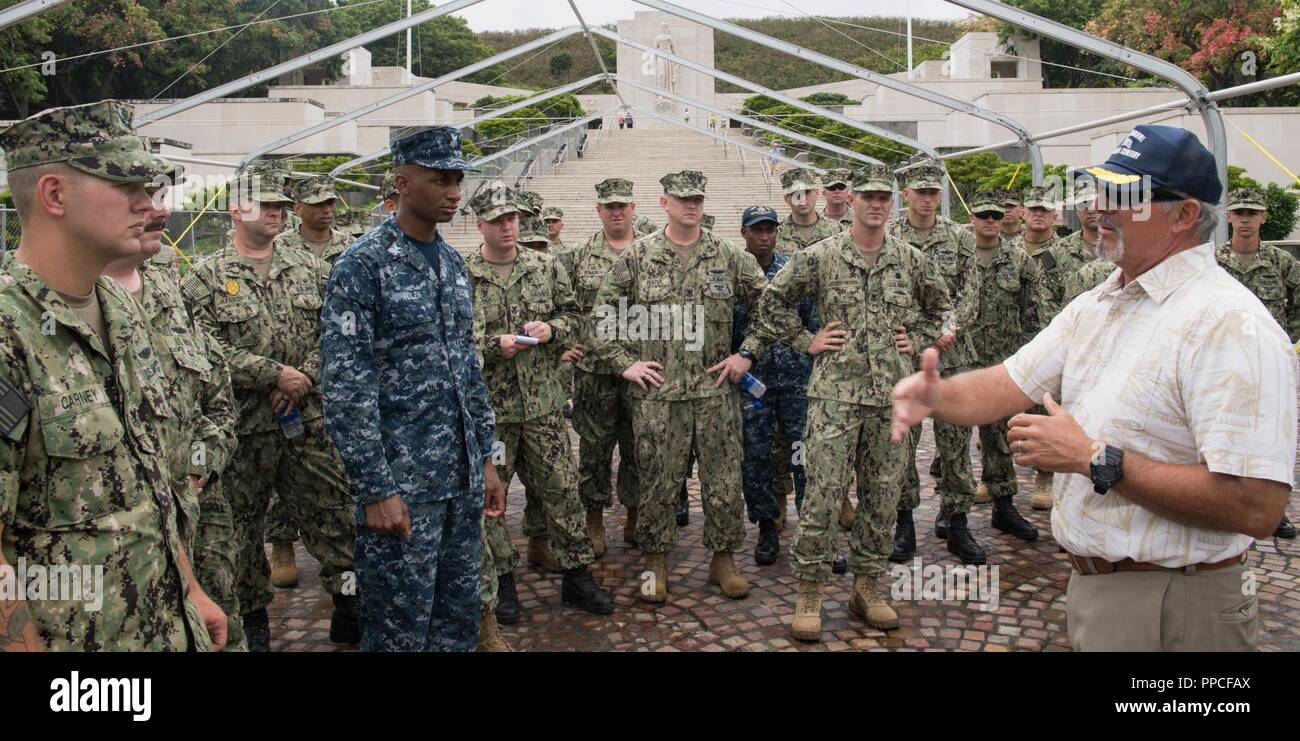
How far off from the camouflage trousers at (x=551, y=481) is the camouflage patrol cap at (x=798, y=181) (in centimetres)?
321

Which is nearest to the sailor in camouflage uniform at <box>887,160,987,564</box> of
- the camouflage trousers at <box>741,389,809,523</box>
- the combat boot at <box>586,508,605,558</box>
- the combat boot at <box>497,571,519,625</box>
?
the camouflage trousers at <box>741,389,809,523</box>

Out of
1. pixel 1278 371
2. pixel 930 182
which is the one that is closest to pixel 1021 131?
pixel 930 182

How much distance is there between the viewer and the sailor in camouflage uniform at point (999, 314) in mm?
6285

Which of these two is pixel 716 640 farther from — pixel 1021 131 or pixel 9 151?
pixel 1021 131

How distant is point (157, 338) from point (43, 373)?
2.67 feet

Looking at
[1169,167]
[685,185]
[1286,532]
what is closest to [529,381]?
[685,185]

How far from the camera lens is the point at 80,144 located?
213cm

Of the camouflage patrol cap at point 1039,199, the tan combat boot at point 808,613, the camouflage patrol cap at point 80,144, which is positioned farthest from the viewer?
the camouflage patrol cap at point 1039,199

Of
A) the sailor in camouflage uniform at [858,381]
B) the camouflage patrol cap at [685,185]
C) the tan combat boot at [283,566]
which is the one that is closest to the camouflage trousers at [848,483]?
the sailor in camouflage uniform at [858,381]

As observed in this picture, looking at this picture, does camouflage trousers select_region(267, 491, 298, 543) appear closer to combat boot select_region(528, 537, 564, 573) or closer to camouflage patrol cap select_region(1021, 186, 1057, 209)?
combat boot select_region(528, 537, 564, 573)

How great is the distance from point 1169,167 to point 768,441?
4.12 metres

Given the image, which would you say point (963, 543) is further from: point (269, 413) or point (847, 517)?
point (269, 413)

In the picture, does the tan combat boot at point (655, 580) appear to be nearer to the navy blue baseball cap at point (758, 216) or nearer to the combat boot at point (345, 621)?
the combat boot at point (345, 621)
